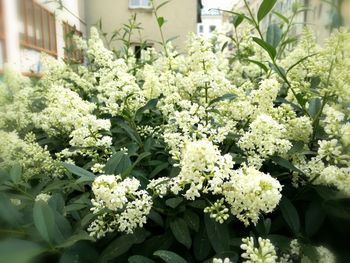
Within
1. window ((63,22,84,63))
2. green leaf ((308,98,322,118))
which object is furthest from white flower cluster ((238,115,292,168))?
window ((63,22,84,63))

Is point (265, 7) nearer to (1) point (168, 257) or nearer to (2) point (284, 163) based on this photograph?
(2) point (284, 163)

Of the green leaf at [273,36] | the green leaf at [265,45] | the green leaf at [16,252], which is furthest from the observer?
the green leaf at [273,36]

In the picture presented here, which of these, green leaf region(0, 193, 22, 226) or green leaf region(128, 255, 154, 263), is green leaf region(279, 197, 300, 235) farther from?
green leaf region(0, 193, 22, 226)

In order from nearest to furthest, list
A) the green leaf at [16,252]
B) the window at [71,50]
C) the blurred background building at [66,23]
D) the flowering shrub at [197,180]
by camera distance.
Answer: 1. the green leaf at [16,252]
2. the blurred background building at [66,23]
3. the flowering shrub at [197,180]
4. the window at [71,50]

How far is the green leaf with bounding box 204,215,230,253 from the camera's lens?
73 cm

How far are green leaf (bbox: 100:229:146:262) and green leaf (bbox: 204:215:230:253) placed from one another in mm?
136

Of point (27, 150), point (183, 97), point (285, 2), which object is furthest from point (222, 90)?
point (285, 2)

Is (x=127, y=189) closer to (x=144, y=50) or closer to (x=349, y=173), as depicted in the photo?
(x=349, y=173)

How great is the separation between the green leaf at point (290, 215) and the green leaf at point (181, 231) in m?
0.22

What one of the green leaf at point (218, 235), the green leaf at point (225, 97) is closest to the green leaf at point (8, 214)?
the green leaf at point (218, 235)

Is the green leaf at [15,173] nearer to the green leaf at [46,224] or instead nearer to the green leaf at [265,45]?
the green leaf at [46,224]

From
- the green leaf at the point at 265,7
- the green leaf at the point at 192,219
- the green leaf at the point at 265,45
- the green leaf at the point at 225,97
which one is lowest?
the green leaf at the point at 192,219

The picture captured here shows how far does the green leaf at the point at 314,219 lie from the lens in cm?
79

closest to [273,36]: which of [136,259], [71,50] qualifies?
[136,259]
